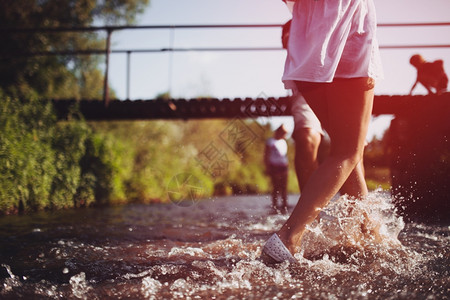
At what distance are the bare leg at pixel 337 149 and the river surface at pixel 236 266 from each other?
154 mm

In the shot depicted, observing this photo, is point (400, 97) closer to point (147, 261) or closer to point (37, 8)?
point (147, 261)

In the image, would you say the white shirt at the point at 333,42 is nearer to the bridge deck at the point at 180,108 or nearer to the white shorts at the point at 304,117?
the white shorts at the point at 304,117

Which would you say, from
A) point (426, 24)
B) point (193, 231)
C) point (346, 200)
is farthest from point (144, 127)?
point (346, 200)

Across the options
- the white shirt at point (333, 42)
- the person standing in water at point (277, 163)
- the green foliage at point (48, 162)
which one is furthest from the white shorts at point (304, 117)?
the person standing in water at point (277, 163)

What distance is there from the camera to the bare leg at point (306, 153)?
291 cm

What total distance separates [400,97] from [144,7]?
13306mm

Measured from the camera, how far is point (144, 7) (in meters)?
16.2

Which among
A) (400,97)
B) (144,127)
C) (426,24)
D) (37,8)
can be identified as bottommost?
(144,127)

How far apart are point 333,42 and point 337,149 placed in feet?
1.57

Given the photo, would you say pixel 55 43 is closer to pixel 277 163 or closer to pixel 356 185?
pixel 277 163

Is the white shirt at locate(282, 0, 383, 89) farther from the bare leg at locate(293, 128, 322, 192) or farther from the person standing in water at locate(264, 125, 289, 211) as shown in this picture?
the person standing in water at locate(264, 125, 289, 211)

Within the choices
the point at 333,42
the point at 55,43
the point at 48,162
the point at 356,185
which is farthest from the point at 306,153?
the point at 55,43

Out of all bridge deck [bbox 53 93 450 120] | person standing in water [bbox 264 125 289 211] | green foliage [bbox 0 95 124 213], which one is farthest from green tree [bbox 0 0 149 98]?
person standing in water [bbox 264 125 289 211]

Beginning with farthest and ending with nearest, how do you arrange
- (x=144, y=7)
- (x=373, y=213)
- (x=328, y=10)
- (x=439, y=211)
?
(x=144, y=7) < (x=439, y=211) < (x=373, y=213) < (x=328, y=10)
